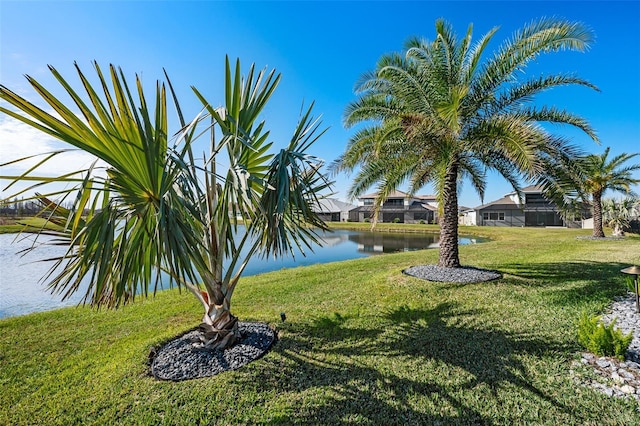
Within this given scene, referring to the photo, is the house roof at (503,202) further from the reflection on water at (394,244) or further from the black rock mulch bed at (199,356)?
the black rock mulch bed at (199,356)

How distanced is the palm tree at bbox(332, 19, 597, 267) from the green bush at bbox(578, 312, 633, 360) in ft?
11.8

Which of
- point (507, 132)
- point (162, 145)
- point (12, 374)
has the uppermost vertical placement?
point (507, 132)

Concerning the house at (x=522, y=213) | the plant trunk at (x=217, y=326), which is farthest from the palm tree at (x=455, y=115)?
the house at (x=522, y=213)

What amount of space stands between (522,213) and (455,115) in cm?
3834

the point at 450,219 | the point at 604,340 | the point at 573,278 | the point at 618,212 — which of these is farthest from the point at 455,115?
the point at 618,212

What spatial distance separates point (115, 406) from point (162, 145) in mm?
3022

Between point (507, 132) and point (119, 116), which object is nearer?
point (119, 116)

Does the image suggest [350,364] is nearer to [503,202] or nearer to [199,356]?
[199,356]

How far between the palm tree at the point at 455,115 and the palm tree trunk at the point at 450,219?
0.03 m

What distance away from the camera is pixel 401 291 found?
7.05 metres

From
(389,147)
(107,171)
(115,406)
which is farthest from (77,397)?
(389,147)

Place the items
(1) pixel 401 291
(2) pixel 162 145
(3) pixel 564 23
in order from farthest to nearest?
(1) pixel 401 291 → (3) pixel 564 23 → (2) pixel 162 145

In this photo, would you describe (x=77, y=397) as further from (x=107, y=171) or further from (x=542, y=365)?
(x=542, y=365)

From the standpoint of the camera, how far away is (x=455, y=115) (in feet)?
20.3
